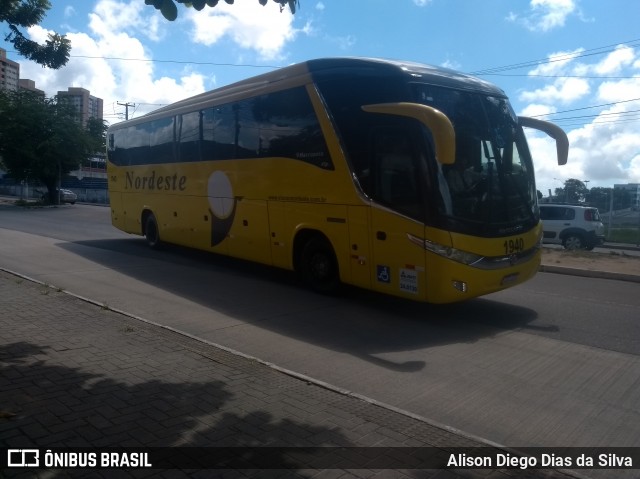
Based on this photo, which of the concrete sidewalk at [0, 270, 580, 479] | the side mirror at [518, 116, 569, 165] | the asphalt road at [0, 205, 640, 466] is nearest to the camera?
the concrete sidewalk at [0, 270, 580, 479]

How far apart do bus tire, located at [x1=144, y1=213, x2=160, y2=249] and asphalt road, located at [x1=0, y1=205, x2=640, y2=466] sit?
211 centimetres

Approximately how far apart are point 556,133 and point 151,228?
10.3 meters

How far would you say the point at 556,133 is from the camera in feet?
31.2

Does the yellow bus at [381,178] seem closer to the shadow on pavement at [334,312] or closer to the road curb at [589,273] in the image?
the shadow on pavement at [334,312]

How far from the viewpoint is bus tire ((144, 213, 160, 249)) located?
15.1 meters

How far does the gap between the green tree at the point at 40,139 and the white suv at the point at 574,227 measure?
35005 millimetres

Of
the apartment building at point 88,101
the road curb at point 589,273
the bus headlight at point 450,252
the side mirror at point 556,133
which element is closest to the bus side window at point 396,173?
the bus headlight at point 450,252

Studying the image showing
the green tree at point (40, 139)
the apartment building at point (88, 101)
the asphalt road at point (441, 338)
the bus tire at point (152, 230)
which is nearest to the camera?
the asphalt road at point (441, 338)

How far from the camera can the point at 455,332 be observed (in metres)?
7.81

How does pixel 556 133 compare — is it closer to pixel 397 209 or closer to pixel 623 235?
pixel 397 209

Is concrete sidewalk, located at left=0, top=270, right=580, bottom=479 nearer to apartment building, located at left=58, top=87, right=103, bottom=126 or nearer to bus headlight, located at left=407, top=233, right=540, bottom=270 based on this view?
bus headlight, located at left=407, top=233, right=540, bottom=270

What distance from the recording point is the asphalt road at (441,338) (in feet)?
16.5

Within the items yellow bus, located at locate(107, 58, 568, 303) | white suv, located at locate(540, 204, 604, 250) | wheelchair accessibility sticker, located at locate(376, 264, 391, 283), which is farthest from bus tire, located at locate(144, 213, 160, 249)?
white suv, located at locate(540, 204, 604, 250)

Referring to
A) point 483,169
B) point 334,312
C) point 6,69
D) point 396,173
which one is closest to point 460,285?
point 483,169
